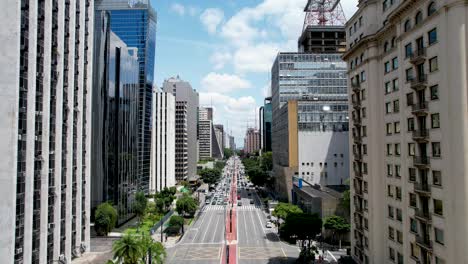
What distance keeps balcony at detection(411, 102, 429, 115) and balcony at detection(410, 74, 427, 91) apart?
1.49m

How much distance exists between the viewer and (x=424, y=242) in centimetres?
3547

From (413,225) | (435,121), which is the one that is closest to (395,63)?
(435,121)

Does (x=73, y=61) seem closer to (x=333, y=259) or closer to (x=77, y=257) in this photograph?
(x=77, y=257)

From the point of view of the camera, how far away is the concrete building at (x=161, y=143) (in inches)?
5896

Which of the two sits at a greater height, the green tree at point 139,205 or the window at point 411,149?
the window at point 411,149

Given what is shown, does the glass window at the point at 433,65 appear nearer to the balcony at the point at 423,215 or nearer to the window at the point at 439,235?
the balcony at the point at 423,215

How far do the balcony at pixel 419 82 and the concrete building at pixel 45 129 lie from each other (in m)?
37.5

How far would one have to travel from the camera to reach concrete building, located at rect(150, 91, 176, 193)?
150 meters

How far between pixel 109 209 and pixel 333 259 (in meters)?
42.7

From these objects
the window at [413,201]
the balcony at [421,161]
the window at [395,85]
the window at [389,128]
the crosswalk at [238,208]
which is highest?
the window at [395,85]

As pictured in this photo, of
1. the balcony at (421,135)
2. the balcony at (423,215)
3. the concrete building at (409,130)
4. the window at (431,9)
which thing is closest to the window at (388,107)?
the concrete building at (409,130)

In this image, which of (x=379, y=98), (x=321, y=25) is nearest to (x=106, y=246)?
(x=379, y=98)

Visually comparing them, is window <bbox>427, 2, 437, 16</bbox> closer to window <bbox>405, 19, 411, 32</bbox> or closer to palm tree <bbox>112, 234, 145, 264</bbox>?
window <bbox>405, 19, 411, 32</bbox>

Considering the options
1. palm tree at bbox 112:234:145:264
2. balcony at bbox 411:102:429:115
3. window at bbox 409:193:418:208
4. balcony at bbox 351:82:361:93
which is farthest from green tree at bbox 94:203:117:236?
balcony at bbox 411:102:429:115
